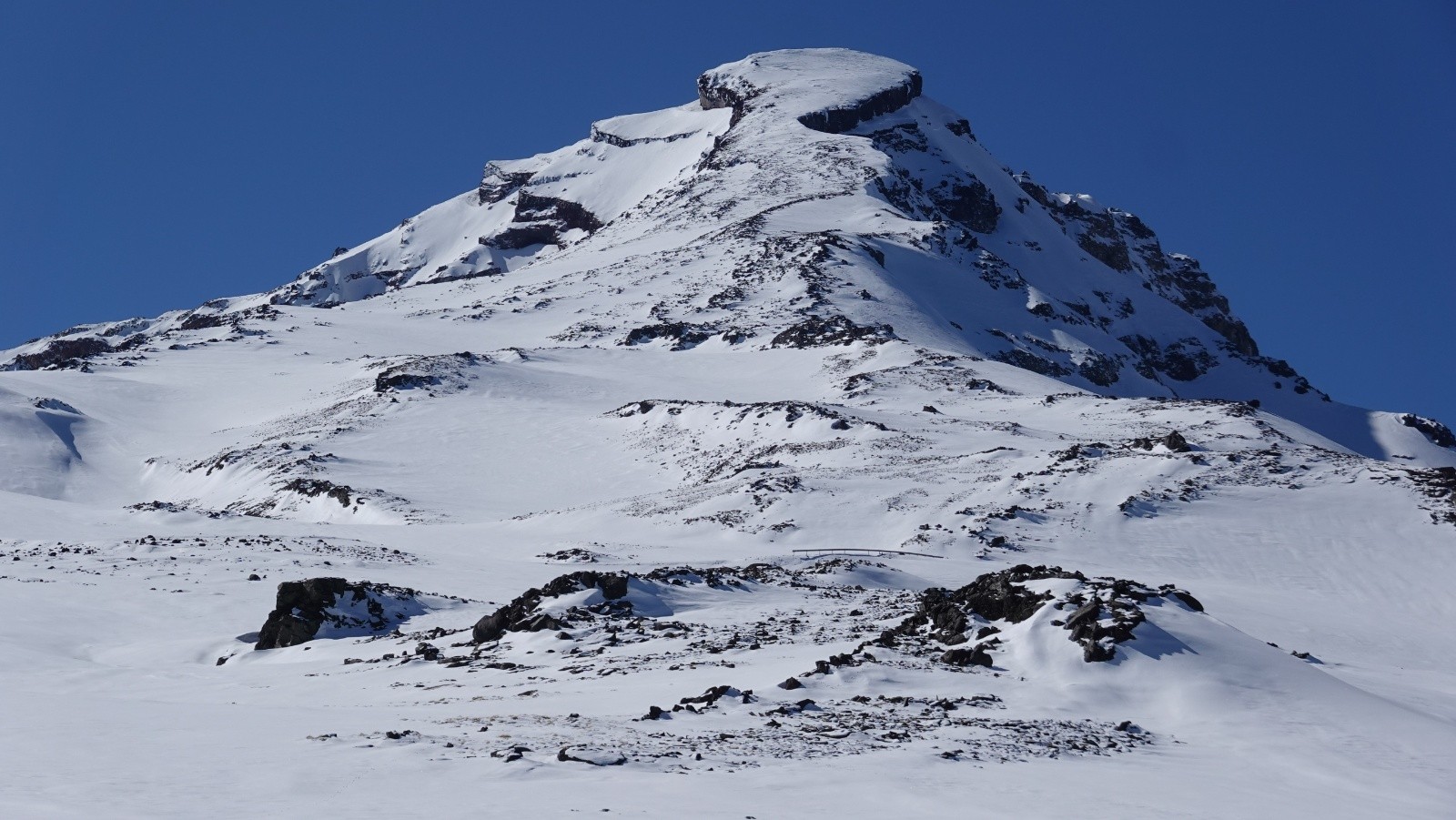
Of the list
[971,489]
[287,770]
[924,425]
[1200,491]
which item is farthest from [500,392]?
[287,770]

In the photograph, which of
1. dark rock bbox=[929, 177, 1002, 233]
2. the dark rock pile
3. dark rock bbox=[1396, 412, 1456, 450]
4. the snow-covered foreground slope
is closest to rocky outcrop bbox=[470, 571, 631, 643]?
the snow-covered foreground slope

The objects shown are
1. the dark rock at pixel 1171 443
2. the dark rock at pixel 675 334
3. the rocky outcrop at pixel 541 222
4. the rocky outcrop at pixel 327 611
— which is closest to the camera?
the rocky outcrop at pixel 327 611

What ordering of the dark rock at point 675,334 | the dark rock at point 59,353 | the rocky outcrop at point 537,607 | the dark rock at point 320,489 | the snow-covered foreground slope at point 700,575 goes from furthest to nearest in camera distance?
the dark rock at point 59,353 < the dark rock at point 675,334 < the dark rock at point 320,489 < the rocky outcrop at point 537,607 < the snow-covered foreground slope at point 700,575

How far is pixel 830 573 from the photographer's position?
30594mm

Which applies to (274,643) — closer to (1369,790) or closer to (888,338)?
(1369,790)

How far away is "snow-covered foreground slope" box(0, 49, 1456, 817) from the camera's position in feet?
39.6

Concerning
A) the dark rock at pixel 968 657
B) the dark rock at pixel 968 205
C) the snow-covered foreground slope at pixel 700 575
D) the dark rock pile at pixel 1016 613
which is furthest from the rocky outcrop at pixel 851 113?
the dark rock at pixel 968 657

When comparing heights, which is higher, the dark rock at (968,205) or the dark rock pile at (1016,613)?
the dark rock at (968,205)

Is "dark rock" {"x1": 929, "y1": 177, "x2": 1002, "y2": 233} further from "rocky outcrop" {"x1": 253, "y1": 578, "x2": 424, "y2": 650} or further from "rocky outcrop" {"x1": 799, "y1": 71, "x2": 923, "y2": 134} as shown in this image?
"rocky outcrop" {"x1": 253, "y1": 578, "x2": 424, "y2": 650}

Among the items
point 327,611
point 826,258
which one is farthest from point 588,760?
point 826,258

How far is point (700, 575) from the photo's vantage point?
26.4 m

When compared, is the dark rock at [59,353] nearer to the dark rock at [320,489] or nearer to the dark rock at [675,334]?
the dark rock at [675,334]

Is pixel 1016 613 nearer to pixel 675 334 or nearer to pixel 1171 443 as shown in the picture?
pixel 1171 443

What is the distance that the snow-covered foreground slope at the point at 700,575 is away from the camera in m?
12.1
